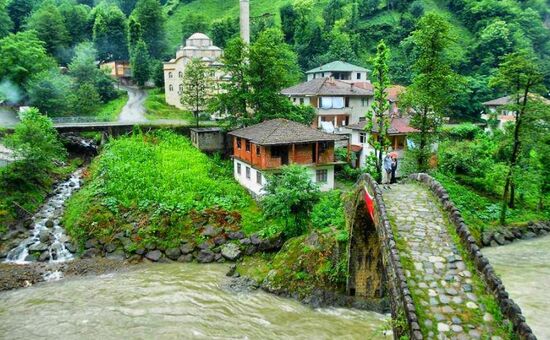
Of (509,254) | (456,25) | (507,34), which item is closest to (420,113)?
(509,254)

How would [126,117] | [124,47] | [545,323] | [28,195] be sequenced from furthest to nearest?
[124,47]
[126,117]
[28,195]
[545,323]

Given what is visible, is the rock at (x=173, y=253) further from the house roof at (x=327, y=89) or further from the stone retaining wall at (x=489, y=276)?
the house roof at (x=327, y=89)

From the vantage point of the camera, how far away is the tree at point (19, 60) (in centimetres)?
5325

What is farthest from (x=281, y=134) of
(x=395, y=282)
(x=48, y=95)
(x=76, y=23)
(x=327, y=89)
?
(x=76, y=23)

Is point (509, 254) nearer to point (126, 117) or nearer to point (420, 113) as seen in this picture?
point (420, 113)

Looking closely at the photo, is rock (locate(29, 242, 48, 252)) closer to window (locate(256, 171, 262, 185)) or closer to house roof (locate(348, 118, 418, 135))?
window (locate(256, 171, 262, 185))

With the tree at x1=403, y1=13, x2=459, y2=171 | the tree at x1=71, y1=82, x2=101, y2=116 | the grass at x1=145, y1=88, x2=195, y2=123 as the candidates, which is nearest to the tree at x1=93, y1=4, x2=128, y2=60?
the grass at x1=145, y1=88, x2=195, y2=123

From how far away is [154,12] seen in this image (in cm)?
9075

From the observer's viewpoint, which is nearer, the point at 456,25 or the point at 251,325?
the point at 251,325

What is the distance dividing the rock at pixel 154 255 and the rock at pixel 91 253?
11.4 feet

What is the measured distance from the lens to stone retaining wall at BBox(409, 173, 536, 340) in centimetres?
1055

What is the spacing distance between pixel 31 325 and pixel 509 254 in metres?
29.7

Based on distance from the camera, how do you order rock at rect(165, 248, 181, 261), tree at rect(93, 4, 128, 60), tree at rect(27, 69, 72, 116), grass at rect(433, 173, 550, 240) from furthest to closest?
tree at rect(93, 4, 128, 60), tree at rect(27, 69, 72, 116), grass at rect(433, 173, 550, 240), rock at rect(165, 248, 181, 261)

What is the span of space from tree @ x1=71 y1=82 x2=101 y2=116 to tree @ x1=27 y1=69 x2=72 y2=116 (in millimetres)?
1522
